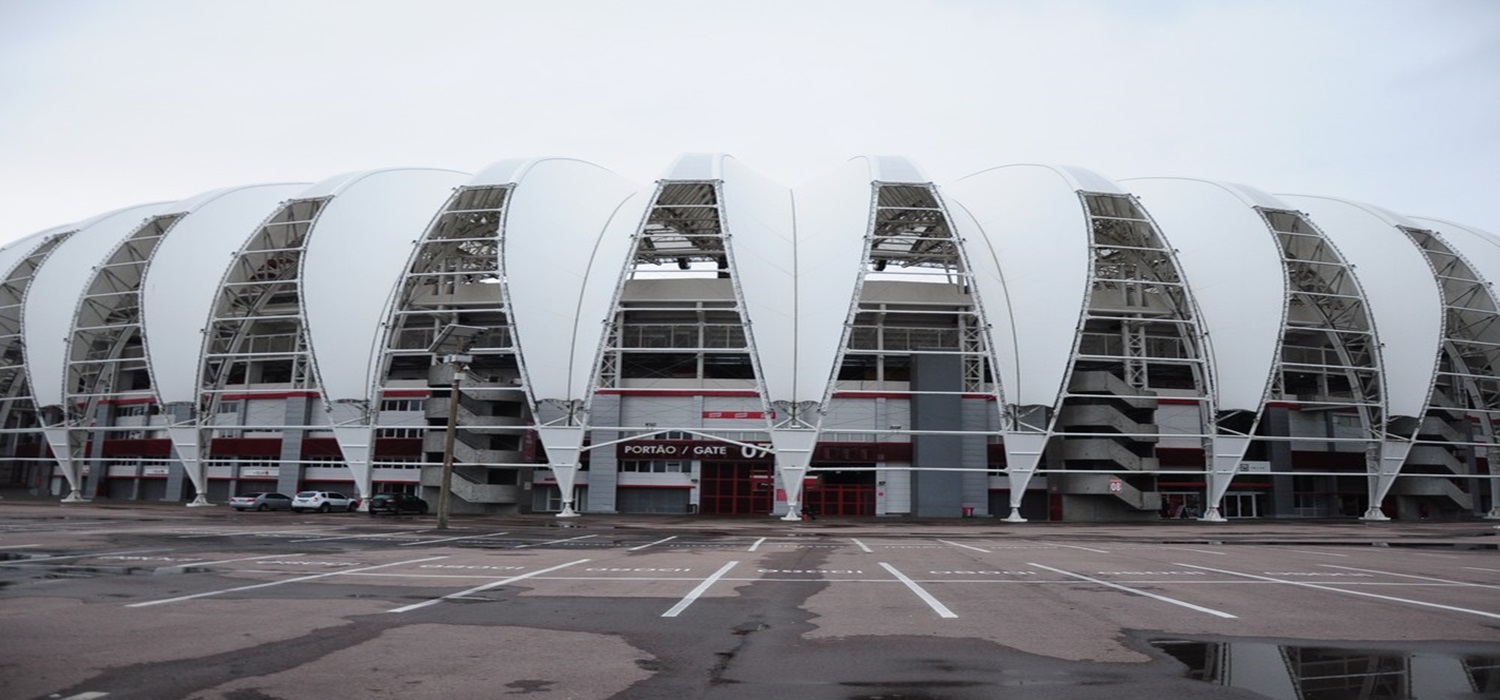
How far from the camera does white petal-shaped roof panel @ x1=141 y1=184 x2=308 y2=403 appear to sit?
175 ft

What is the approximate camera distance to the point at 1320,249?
54.8 m

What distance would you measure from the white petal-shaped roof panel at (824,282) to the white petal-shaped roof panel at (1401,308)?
3027cm

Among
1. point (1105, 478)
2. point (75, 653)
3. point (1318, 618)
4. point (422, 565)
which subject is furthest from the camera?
point (1105, 478)

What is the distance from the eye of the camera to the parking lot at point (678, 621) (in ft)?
22.5

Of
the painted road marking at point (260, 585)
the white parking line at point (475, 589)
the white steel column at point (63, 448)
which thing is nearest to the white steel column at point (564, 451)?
the painted road marking at point (260, 585)

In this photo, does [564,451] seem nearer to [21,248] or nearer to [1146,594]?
[1146,594]

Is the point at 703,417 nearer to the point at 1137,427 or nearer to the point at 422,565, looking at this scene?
the point at 1137,427

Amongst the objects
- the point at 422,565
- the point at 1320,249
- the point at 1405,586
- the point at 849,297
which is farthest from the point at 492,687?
the point at 1320,249

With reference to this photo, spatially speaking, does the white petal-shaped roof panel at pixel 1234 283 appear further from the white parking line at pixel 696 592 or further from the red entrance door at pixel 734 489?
the white parking line at pixel 696 592

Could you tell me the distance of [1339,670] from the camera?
7.34 metres

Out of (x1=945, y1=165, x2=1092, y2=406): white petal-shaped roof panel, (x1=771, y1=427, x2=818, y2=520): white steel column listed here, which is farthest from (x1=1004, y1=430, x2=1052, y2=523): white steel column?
(x1=771, y1=427, x2=818, y2=520): white steel column

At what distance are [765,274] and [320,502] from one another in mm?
28233

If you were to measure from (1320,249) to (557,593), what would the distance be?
56.9 m

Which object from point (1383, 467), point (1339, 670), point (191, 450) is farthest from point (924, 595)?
point (191, 450)
